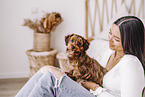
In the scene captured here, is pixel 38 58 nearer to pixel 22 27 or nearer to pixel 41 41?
pixel 41 41

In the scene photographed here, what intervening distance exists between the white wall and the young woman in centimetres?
144

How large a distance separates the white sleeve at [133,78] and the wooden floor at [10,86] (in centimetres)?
159

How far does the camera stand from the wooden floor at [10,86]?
197cm

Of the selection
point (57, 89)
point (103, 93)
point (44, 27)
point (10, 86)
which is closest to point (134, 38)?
point (103, 93)

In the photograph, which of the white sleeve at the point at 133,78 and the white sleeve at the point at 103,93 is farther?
the white sleeve at the point at 103,93

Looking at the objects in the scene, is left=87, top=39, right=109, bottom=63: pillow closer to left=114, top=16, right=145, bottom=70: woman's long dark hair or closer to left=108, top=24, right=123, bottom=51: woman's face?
left=108, top=24, right=123, bottom=51: woman's face

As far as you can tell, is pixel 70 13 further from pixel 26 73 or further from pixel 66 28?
pixel 26 73

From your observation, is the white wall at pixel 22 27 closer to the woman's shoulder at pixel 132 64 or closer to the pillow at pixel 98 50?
the pillow at pixel 98 50

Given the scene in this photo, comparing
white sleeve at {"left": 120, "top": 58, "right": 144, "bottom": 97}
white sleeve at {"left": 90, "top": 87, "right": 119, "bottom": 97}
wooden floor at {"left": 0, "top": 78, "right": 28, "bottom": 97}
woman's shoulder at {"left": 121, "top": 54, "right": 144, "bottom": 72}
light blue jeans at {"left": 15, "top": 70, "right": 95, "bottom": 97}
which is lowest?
wooden floor at {"left": 0, "top": 78, "right": 28, "bottom": 97}

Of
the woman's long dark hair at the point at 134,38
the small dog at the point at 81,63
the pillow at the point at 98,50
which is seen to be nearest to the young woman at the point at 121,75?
the woman's long dark hair at the point at 134,38

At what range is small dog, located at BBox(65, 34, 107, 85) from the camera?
140 centimetres

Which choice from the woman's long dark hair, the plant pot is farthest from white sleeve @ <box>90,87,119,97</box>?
the plant pot

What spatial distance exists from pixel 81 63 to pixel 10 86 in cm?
128

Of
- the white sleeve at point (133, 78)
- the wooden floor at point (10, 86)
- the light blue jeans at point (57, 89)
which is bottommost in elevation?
the wooden floor at point (10, 86)
